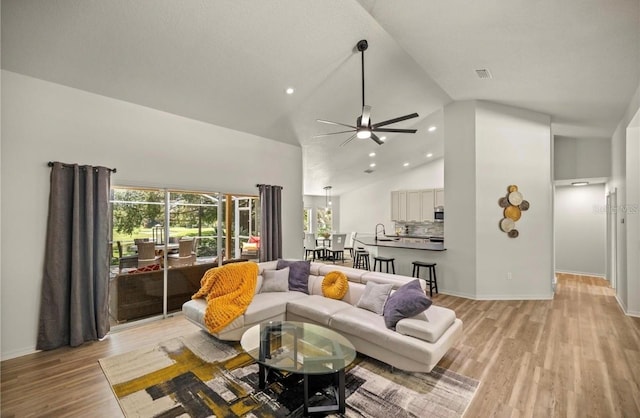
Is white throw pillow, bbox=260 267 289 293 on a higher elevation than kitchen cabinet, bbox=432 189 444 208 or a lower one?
lower

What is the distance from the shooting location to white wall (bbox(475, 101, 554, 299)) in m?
5.25

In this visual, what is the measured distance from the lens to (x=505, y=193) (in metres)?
5.34

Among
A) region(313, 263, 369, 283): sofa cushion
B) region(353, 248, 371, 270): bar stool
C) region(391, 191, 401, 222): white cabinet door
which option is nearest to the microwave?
region(391, 191, 401, 222): white cabinet door

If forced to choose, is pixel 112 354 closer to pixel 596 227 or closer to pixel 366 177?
pixel 366 177

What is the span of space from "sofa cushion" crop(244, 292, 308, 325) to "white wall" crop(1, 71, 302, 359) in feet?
7.37

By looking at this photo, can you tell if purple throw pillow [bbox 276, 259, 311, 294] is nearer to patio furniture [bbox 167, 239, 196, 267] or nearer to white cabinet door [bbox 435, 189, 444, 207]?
patio furniture [bbox 167, 239, 196, 267]

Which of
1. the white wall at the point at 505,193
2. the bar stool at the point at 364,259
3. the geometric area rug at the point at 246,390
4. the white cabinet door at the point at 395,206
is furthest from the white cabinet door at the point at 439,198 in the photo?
the geometric area rug at the point at 246,390

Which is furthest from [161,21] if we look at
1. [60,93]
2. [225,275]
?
[225,275]

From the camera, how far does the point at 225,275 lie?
3.92 m

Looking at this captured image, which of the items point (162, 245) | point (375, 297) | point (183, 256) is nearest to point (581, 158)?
point (375, 297)

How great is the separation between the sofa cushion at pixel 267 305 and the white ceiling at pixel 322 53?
3060 millimetres

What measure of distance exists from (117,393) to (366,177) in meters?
9.08

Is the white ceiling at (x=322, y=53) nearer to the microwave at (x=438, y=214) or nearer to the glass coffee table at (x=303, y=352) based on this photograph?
the glass coffee table at (x=303, y=352)

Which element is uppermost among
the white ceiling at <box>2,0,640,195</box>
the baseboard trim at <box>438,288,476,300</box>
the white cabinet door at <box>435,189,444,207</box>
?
the white ceiling at <box>2,0,640,195</box>
